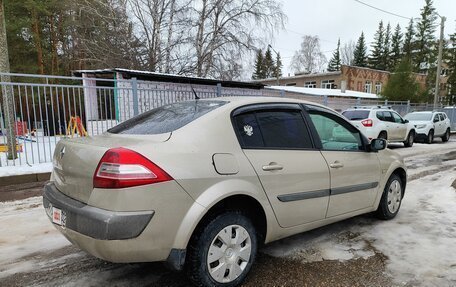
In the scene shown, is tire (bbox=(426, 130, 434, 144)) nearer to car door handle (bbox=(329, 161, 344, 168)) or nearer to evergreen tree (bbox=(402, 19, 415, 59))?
car door handle (bbox=(329, 161, 344, 168))

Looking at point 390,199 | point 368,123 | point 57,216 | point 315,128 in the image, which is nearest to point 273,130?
point 315,128

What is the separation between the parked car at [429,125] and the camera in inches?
611

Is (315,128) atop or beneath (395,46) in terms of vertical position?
beneath

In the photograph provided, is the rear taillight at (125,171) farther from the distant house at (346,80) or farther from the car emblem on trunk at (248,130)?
the distant house at (346,80)

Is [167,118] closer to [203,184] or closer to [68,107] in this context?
[203,184]

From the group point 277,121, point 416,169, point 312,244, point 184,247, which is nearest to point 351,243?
point 312,244

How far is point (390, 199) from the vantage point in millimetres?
4410

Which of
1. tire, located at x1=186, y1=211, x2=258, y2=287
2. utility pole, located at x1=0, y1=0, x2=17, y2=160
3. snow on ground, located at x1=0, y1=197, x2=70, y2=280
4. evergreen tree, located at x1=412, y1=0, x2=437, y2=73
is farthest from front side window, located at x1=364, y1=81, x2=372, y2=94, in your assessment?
tire, located at x1=186, y1=211, x2=258, y2=287

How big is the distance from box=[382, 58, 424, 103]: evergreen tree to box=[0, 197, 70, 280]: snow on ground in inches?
1053

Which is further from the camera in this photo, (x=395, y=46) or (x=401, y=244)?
(x=395, y=46)

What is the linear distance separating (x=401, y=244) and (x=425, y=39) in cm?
5806

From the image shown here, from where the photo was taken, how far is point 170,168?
232cm

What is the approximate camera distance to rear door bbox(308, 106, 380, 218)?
343 centimetres

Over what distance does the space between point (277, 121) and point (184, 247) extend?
1464mm
